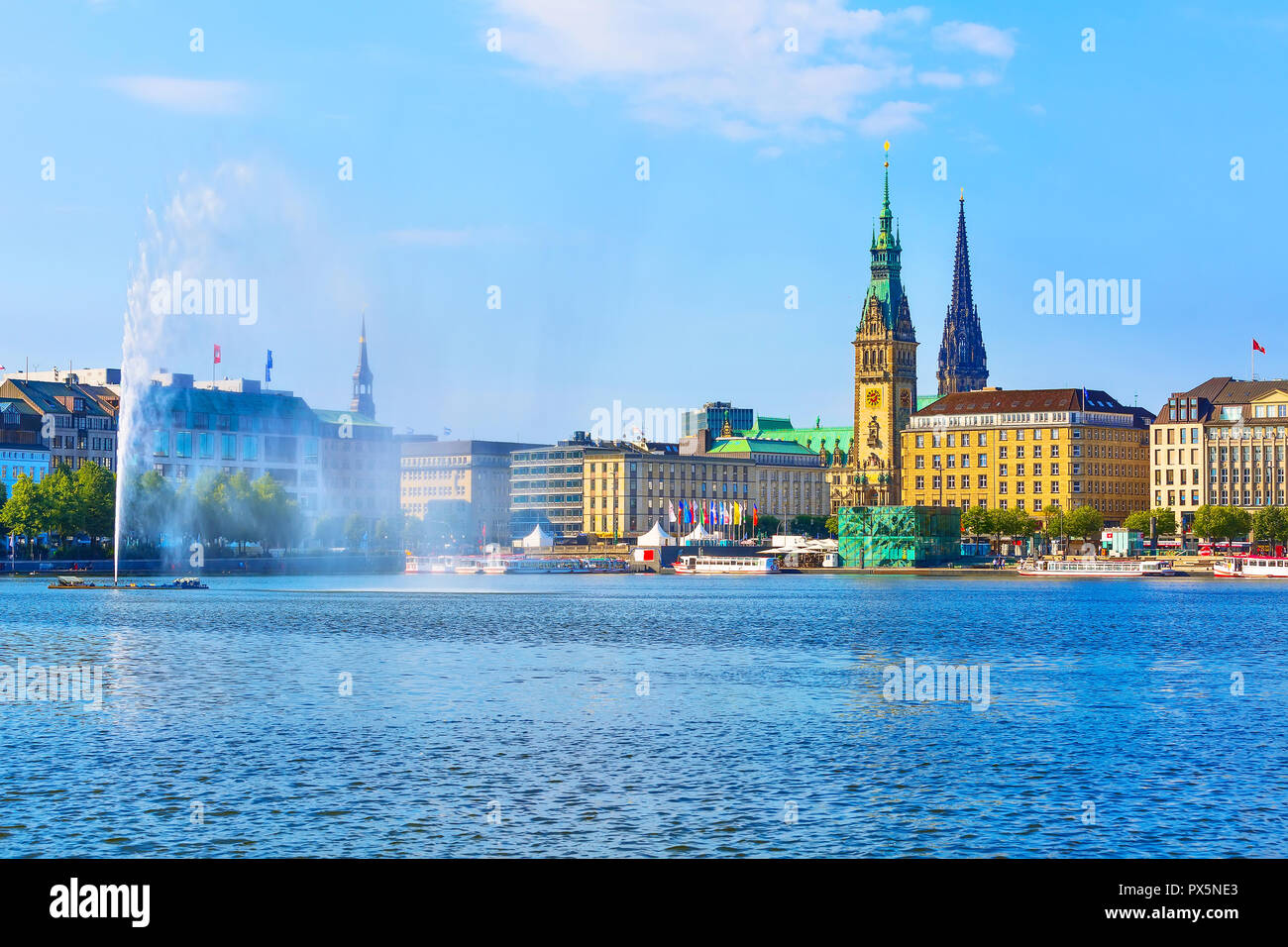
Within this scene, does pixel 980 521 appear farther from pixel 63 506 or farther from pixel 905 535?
pixel 63 506

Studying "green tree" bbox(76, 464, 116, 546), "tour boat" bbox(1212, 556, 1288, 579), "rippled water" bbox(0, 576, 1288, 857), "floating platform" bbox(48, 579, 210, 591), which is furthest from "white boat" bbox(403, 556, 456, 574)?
"rippled water" bbox(0, 576, 1288, 857)

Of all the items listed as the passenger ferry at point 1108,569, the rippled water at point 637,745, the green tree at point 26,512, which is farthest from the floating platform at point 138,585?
the passenger ferry at point 1108,569

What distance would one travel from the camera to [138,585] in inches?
4380

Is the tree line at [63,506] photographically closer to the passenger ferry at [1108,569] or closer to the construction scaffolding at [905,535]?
the construction scaffolding at [905,535]

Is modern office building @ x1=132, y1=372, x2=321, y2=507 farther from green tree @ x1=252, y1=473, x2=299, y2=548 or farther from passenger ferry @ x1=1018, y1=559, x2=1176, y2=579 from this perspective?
passenger ferry @ x1=1018, y1=559, x2=1176, y2=579

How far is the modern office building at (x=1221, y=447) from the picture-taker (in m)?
183

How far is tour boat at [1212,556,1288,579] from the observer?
504 feet

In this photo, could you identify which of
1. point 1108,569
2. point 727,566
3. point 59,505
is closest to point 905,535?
point 727,566

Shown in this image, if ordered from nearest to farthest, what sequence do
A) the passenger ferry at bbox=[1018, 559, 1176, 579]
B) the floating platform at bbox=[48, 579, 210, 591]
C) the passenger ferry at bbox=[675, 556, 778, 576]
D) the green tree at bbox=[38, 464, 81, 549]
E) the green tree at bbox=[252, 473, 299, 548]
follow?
the floating platform at bbox=[48, 579, 210, 591] → the green tree at bbox=[38, 464, 81, 549] → the green tree at bbox=[252, 473, 299, 548] → the passenger ferry at bbox=[1018, 559, 1176, 579] → the passenger ferry at bbox=[675, 556, 778, 576]

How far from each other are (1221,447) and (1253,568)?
111 ft

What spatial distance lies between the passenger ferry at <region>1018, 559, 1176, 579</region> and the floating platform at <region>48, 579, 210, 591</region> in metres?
91.1
